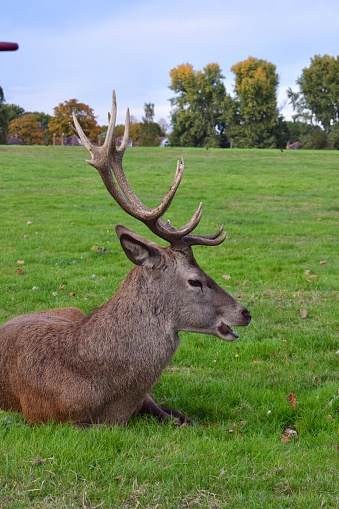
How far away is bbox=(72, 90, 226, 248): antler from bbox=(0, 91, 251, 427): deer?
10mm

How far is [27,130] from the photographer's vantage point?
75875 millimetres

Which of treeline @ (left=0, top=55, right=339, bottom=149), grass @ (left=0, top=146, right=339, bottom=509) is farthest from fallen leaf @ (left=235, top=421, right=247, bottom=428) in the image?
treeline @ (left=0, top=55, right=339, bottom=149)

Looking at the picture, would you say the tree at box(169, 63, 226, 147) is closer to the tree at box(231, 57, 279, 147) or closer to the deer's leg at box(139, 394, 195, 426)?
the tree at box(231, 57, 279, 147)

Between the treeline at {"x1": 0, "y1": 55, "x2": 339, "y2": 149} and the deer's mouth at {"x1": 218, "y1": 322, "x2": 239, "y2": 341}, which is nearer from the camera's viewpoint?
the deer's mouth at {"x1": 218, "y1": 322, "x2": 239, "y2": 341}

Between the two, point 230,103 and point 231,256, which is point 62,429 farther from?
point 230,103

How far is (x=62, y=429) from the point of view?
4.19m

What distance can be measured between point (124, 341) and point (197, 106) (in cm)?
7422

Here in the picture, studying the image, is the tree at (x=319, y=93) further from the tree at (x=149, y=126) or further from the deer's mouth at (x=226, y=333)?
the deer's mouth at (x=226, y=333)

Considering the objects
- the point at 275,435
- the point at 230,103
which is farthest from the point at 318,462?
the point at 230,103

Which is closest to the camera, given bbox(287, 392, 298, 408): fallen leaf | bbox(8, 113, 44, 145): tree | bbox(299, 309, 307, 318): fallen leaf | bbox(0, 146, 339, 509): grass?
bbox(0, 146, 339, 509): grass

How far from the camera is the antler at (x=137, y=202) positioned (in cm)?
471

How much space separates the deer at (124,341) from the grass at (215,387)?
7.2 inches

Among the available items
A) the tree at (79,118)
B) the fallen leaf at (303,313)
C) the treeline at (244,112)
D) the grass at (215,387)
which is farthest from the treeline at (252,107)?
the fallen leaf at (303,313)

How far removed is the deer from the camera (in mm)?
4418
